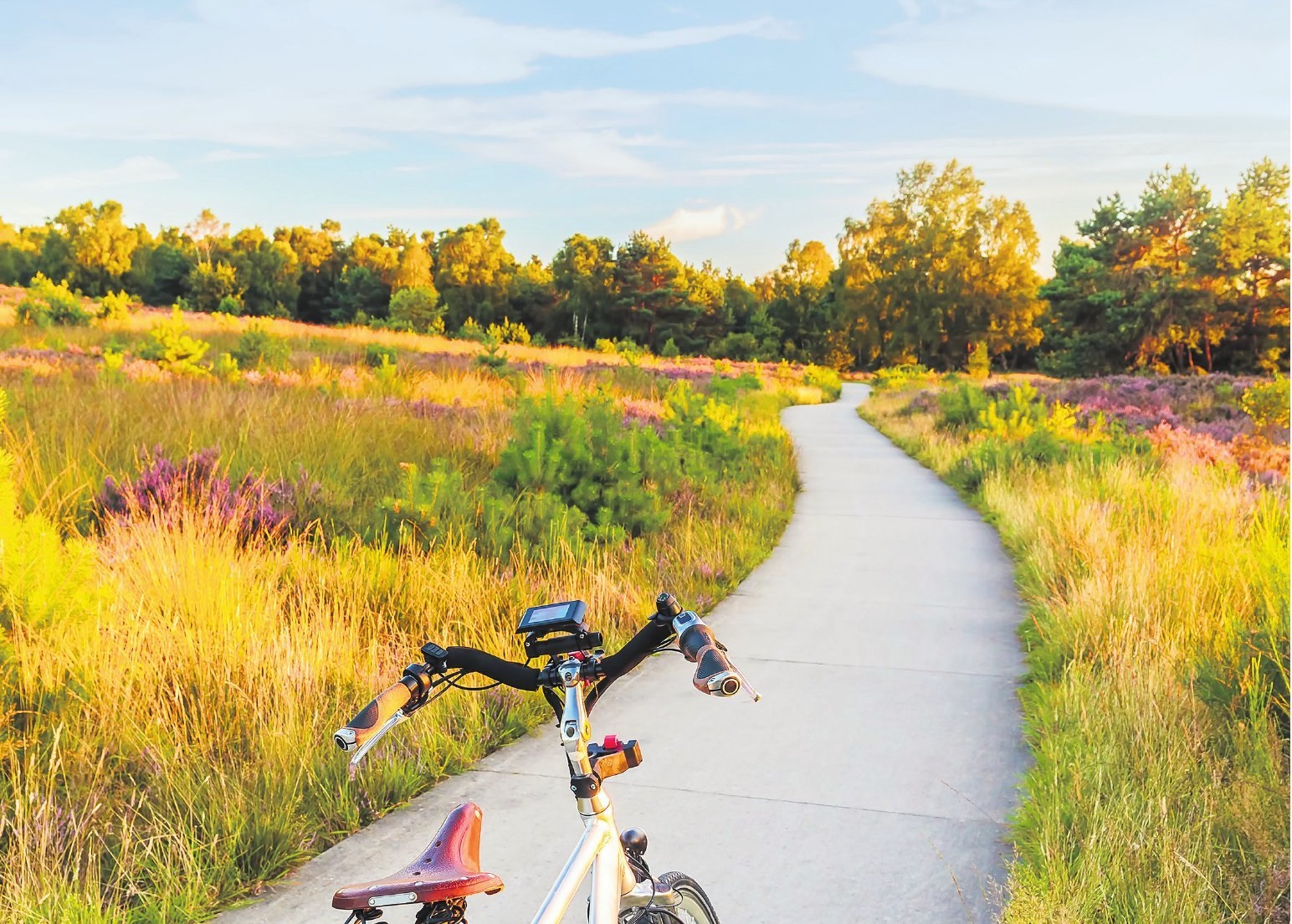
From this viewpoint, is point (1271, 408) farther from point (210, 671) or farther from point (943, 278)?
point (943, 278)

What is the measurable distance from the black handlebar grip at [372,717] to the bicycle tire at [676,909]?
687 millimetres

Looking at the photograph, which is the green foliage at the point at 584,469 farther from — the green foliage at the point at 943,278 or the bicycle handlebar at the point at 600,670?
the green foliage at the point at 943,278

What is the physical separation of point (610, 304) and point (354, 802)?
6724 cm

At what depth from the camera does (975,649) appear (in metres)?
5.32

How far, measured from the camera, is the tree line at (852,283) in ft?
143

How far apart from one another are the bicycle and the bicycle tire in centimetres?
31

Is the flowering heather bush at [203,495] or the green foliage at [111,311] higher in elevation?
the green foliage at [111,311]

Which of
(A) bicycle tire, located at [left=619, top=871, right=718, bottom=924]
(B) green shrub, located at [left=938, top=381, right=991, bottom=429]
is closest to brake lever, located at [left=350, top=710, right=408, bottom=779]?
(A) bicycle tire, located at [left=619, top=871, right=718, bottom=924]

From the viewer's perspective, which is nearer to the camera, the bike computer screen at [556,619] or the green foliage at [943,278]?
the bike computer screen at [556,619]

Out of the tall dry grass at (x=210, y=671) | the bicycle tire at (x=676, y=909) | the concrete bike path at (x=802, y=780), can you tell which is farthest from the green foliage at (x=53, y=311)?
the bicycle tire at (x=676, y=909)

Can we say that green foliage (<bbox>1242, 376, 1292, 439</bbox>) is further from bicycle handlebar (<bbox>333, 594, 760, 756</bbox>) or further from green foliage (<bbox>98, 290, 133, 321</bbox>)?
green foliage (<bbox>98, 290, 133, 321</bbox>)

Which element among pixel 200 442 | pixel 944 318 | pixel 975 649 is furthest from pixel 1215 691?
pixel 944 318

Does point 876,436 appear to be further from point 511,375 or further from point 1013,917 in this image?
point 1013,917

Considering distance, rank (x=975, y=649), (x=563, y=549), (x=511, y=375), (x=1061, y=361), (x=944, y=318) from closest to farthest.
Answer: (x=975, y=649), (x=563, y=549), (x=511, y=375), (x=1061, y=361), (x=944, y=318)
